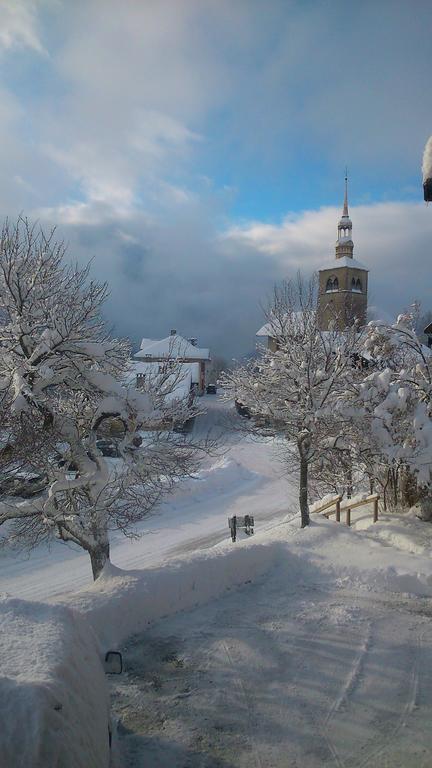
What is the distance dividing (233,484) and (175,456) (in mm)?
20214

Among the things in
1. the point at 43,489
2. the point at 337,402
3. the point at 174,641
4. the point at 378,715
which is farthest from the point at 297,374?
the point at 378,715

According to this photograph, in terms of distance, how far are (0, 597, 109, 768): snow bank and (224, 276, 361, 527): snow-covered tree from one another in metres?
9.62

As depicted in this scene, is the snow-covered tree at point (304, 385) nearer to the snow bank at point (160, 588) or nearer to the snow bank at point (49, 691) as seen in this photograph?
the snow bank at point (160, 588)

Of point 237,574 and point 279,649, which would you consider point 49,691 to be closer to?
point 279,649

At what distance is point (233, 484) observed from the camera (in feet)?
101

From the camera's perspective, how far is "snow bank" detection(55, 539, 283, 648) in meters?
7.56

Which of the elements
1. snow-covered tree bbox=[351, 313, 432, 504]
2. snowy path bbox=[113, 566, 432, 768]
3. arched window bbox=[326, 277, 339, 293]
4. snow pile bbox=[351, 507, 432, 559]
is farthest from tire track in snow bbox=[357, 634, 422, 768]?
arched window bbox=[326, 277, 339, 293]

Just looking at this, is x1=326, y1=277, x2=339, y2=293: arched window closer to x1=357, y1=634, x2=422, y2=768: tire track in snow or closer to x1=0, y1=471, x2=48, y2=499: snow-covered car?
x1=0, y1=471, x2=48, y2=499: snow-covered car

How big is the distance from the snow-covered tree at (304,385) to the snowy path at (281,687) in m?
5.39

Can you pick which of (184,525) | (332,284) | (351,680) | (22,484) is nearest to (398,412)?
(351,680)

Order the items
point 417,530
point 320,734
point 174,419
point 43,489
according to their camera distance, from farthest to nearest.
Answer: point 417,530 → point 174,419 → point 43,489 → point 320,734

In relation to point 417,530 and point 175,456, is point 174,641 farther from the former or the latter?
point 417,530

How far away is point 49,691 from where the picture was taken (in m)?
3.37

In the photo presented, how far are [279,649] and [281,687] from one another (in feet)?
3.36
